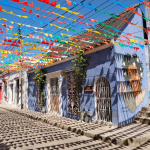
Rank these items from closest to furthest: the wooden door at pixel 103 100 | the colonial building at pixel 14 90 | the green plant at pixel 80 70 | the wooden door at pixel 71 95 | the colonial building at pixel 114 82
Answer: the colonial building at pixel 114 82 → the wooden door at pixel 103 100 → the green plant at pixel 80 70 → the wooden door at pixel 71 95 → the colonial building at pixel 14 90

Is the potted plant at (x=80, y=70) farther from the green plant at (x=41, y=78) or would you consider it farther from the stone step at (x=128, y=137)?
the green plant at (x=41, y=78)

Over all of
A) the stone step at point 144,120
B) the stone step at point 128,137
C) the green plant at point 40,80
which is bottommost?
the stone step at point 128,137

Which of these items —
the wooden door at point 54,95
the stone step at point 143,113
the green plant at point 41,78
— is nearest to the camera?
the stone step at point 143,113

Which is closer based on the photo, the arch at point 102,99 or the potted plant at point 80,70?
the arch at point 102,99

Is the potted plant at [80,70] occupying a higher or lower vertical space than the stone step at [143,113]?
higher

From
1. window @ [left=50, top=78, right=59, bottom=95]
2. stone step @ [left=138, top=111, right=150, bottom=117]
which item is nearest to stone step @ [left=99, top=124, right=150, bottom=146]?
stone step @ [left=138, top=111, right=150, bottom=117]

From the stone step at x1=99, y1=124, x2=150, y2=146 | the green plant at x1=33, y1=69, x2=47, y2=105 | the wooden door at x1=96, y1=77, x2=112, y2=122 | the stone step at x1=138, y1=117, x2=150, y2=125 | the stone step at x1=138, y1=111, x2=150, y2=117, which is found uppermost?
the green plant at x1=33, y1=69, x2=47, y2=105

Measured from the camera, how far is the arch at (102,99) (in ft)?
24.6

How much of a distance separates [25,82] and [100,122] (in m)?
10.5

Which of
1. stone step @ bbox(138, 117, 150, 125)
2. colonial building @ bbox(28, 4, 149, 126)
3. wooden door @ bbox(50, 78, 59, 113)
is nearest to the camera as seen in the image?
stone step @ bbox(138, 117, 150, 125)

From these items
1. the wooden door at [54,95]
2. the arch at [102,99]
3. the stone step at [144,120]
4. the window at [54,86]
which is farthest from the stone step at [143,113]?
the window at [54,86]

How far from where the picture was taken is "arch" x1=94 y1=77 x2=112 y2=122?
24.6ft

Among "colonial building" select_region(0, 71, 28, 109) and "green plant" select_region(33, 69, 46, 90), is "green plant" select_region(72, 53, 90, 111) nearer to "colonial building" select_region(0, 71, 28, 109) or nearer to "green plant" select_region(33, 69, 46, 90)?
"green plant" select_region(33, 69, 46, 90)

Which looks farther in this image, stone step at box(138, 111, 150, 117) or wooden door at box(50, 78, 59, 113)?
wooden door at box(50, 78, 59, 113)
